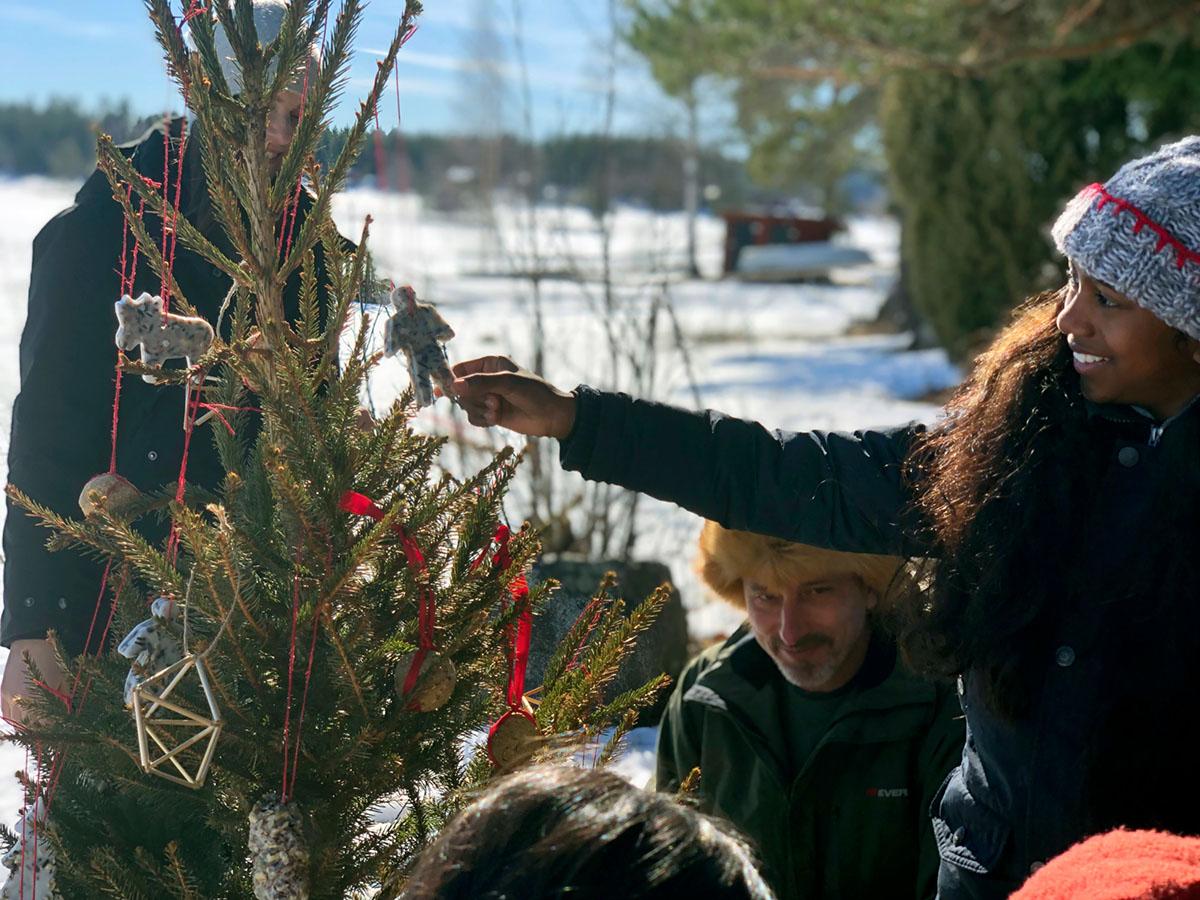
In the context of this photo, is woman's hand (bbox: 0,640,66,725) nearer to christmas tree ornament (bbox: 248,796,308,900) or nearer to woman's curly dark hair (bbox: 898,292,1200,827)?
christmas tree ornament (bbox: 248,796,308,900)

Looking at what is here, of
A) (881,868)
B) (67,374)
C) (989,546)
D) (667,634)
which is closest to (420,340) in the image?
(67,374)

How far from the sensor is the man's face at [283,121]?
5.16ft

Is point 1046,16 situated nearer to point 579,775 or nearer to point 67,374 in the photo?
point 67,374

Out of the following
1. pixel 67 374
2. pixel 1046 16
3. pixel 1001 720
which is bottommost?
pixel 1001 720

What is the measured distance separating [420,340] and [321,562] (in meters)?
0.32

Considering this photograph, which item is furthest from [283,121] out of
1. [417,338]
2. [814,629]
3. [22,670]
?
[814,629]

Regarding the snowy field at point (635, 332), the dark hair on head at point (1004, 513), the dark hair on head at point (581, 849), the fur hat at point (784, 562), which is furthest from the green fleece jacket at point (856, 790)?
the dark hair on head at point (581, 849)

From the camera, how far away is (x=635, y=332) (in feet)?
17.2

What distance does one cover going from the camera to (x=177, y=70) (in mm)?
1358

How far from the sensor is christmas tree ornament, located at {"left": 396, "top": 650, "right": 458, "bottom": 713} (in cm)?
147

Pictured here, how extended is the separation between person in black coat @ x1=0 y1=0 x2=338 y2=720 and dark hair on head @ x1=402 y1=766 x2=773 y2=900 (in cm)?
103

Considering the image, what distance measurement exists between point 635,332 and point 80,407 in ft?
11.4

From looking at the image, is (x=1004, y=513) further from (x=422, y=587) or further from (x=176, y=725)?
(x=176, y=725)

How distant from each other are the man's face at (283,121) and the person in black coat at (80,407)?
0.24 metres
